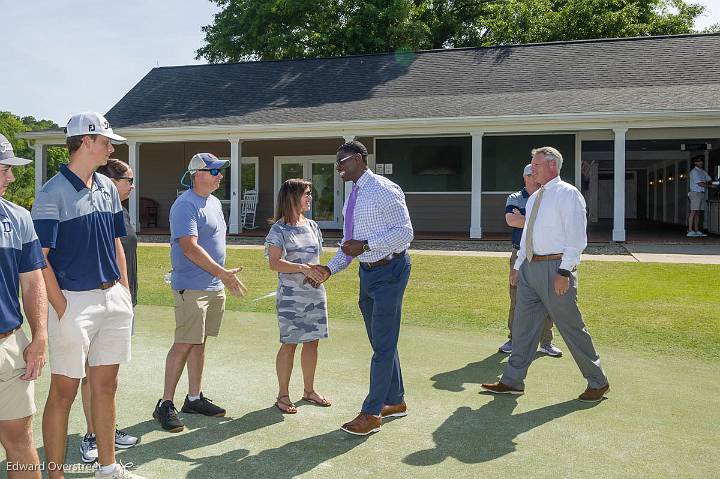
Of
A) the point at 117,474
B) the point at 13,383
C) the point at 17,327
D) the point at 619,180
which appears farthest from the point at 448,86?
the point at 13,383

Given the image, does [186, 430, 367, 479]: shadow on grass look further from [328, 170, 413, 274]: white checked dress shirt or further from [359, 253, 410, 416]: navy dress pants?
[328, 170, 413, 274]: white checked dress shirt

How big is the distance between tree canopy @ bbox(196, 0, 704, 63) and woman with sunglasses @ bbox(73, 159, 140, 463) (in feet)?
91.5

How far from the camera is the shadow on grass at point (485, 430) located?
13.0ft

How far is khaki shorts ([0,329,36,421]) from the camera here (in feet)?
9.15

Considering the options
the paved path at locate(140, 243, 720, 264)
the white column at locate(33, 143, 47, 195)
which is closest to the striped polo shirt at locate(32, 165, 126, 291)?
the paved path at locate(140, 243, 720, 264)

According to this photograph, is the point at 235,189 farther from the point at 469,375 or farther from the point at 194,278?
the point at 194,278

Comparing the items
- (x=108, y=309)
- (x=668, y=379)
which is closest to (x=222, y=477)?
(x=108, y=309)

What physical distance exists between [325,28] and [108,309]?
3045 centimetres

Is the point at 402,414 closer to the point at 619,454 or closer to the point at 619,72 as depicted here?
the point at 619,454

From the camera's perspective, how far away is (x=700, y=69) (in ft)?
57.6

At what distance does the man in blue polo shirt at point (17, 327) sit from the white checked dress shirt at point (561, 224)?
11.5ft

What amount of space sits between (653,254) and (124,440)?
11207 millimetres

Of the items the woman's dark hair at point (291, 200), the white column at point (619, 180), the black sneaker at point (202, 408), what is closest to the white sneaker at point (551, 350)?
the woman's dark hair at point (291, 200)

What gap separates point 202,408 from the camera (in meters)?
4.64
